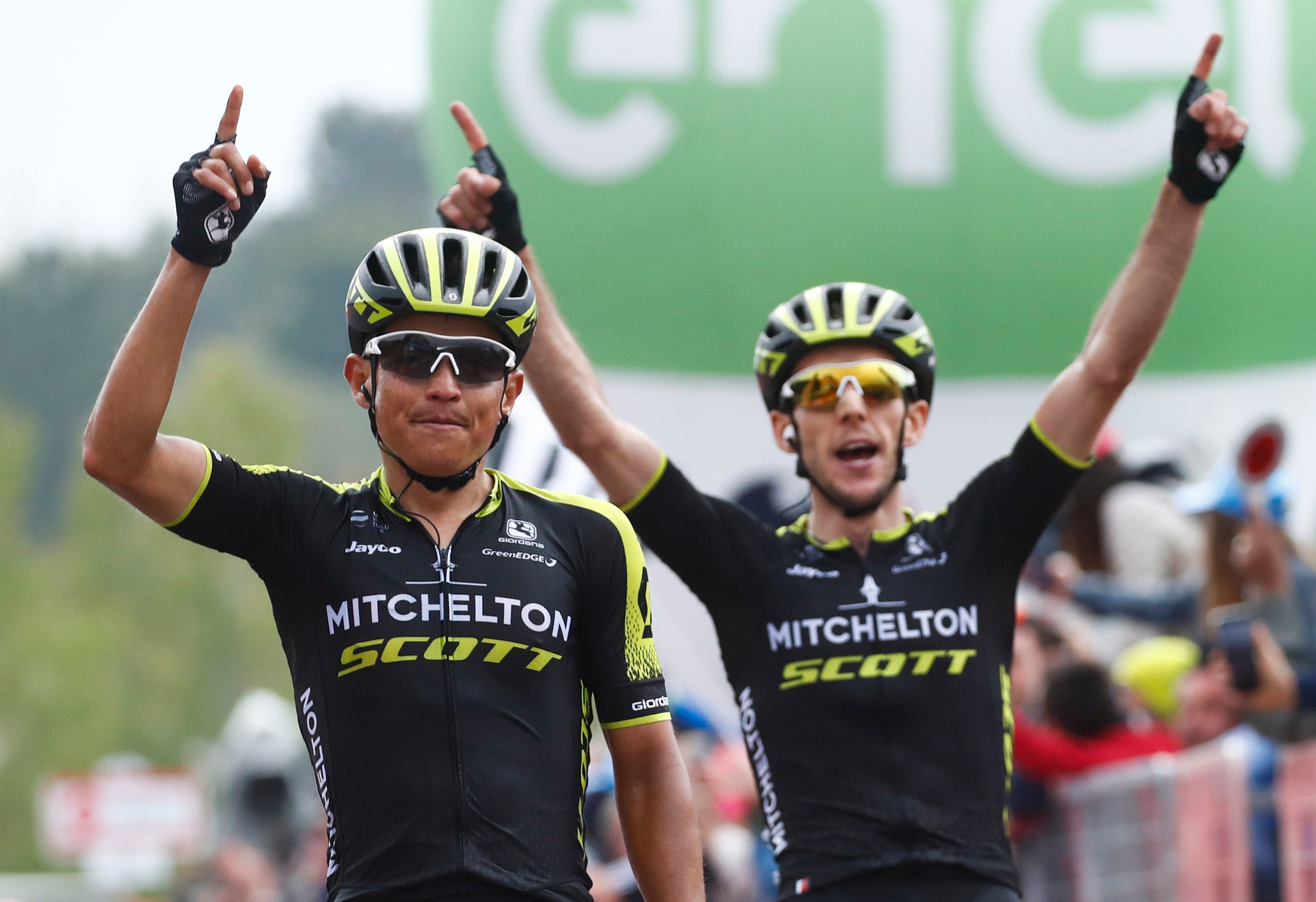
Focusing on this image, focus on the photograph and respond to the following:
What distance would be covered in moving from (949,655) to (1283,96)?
1167cm

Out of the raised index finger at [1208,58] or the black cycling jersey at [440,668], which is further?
the raised index finger at [1208,58]

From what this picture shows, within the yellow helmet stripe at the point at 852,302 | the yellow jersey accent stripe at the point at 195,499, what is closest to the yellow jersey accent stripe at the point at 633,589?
the yellow jersey accent stripe at the point at 195,499

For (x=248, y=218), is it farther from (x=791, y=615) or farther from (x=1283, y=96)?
(x=1283, y=96)

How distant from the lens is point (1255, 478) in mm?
7637

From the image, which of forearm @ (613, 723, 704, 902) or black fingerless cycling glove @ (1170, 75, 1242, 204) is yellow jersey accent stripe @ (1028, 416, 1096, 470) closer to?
black fingerless cycling glove @ (1170, 75, 1242, 204)

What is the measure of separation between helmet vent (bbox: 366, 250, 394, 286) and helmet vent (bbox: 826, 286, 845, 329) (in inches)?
74.6

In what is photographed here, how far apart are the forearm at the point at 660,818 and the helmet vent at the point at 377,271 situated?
3.78 feet

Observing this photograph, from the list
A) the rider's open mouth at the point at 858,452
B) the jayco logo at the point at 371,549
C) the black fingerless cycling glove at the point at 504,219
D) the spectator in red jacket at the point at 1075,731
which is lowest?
the spectator in red jacket at the point at 1075,731

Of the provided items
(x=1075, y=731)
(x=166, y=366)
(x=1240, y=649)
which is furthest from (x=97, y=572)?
(x=166, y=366)

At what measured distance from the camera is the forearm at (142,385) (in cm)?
388

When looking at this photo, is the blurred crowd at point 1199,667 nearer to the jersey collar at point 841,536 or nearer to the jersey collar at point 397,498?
the jersey collar at point 841,536

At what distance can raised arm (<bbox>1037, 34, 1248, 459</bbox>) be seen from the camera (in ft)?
17.5

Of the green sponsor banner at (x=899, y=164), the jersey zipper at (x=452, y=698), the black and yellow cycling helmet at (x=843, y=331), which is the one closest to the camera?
the jersey zipper at (x=452, y=698)

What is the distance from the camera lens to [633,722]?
4.16 m
